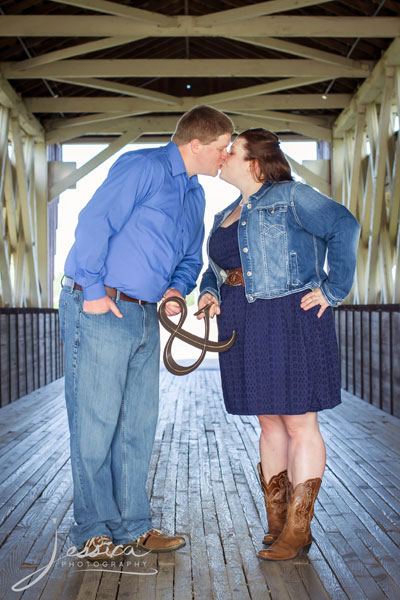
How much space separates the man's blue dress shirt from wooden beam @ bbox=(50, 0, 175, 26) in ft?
13.7

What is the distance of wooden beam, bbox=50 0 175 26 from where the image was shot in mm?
5859

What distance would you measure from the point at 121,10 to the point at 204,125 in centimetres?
437

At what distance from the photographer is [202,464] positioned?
12.3 ft

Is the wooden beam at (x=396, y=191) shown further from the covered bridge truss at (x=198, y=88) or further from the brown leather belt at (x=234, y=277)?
the brown leather belt at (x=234, y=277)

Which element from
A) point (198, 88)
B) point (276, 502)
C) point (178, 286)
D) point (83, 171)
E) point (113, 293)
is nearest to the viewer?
point (113, 293)

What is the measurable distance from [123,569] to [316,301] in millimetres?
1082

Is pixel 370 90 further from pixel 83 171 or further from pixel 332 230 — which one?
pixel 332 230

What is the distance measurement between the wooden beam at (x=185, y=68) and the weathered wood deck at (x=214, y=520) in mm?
4213

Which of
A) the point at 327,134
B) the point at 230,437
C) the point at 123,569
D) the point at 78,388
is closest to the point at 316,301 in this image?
the point at 78,388

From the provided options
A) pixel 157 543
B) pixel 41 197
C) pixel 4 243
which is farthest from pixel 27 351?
pixel 157 543

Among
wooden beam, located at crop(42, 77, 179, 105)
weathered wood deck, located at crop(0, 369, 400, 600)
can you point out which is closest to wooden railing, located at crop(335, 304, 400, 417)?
weathered wood deck, located at crop(0, 369, 400, 600)

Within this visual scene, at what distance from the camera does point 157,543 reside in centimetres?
229

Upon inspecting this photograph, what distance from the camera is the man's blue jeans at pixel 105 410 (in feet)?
7.24

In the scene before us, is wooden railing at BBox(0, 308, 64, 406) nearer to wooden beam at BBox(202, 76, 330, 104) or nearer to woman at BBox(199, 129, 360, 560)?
wooden beam at BBox(202, 76, 330, 104)
